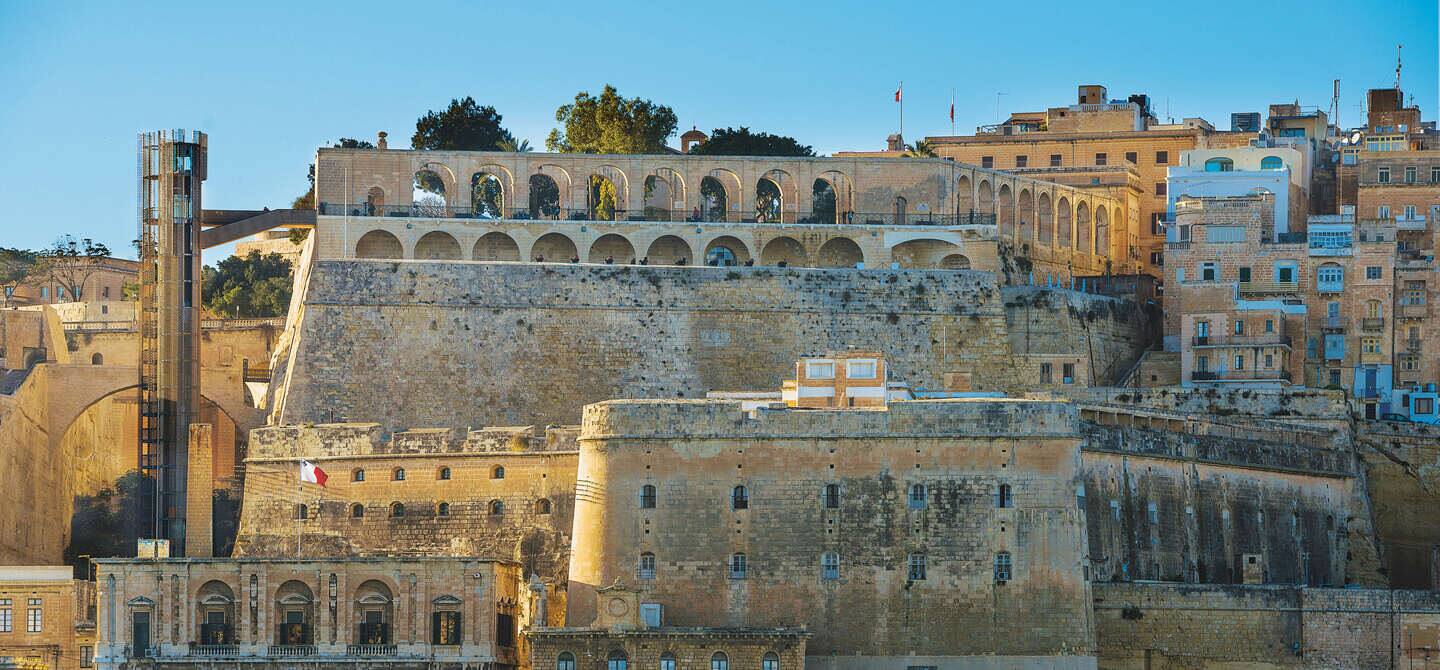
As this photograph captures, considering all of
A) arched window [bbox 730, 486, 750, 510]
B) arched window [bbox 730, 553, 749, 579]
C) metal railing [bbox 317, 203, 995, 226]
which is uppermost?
metal railing [bbox 317, 203, 995, 226]

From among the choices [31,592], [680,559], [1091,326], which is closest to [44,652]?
[31,592]

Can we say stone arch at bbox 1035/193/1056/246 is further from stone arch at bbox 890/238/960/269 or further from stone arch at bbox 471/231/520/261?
stone arch at bbox 471/231/520/261

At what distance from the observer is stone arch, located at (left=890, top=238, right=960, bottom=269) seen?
3123 inches

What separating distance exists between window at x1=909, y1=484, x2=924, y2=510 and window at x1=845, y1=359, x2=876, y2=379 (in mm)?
2744

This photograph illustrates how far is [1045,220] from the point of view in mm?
87188

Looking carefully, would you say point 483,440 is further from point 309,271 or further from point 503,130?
point 503,130

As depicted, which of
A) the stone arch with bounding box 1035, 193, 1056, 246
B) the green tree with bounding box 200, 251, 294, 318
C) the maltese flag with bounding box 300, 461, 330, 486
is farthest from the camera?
the green tree with bounding box 200, 251, 294, 318

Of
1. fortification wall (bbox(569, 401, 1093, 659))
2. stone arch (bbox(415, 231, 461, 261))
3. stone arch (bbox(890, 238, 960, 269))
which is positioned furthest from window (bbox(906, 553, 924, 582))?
stone arch (bbox(415, 231, 461, 261))

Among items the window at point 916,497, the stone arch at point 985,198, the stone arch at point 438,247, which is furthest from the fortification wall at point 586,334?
the window at point 916,497

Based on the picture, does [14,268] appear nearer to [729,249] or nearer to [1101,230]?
[729,249]

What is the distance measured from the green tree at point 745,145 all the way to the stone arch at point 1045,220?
9.07m

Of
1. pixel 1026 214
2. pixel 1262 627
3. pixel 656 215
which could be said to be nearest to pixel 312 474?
pixel 656 215

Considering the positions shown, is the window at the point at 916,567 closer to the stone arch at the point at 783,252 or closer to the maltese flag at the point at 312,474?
the maltese flag at the point at 312,474

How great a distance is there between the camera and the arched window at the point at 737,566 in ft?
188
